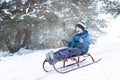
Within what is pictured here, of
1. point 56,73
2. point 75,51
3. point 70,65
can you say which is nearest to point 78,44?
point 75,51

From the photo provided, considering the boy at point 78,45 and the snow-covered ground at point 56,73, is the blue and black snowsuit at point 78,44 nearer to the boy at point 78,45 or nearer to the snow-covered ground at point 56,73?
the boy at point 78,45

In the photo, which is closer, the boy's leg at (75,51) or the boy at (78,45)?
the boy at (78,45)

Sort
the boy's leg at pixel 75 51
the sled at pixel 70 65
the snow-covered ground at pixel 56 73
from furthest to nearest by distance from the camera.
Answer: the boy's leg at pixel 75 51 < the sled at pixel 70 65 < the snow-covered ground at pixel 56 73

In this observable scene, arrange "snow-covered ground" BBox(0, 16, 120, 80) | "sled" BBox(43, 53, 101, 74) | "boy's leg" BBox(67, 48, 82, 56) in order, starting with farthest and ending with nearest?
"boy's leg" BBox(67, 48, 82, 56) → "sled" BBox(43, 53, 101, 74) → "snow-covered ground" BBox(0, 16, 120, 80)

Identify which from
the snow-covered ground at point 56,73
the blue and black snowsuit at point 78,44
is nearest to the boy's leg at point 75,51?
the blue and black snowsuit at point 78,44

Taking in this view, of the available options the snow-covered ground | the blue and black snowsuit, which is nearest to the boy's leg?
the blue and black snowsuit

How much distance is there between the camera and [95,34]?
16141 mm

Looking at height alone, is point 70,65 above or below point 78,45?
below

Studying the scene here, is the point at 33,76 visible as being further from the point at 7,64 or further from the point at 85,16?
the point at 85,16

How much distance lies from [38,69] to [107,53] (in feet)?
7.98

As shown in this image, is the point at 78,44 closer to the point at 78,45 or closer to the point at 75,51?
the point at 78,45

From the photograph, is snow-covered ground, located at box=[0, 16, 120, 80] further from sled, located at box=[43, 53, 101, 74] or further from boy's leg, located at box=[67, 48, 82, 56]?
boy's leg, located at box=[67, 48, 82, 56]

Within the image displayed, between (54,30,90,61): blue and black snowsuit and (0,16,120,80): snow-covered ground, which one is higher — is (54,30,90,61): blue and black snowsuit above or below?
above

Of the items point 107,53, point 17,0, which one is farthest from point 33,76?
point 17,0
